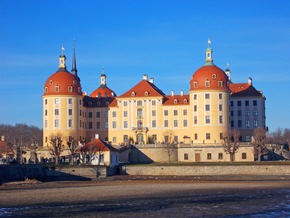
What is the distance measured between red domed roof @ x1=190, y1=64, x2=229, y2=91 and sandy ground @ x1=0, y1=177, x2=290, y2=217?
34076mm

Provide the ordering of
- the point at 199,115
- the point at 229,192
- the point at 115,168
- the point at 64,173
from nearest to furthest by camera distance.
Result: the point at 229,192
the point at 64,173
the point at 115,168
the point at 199,115

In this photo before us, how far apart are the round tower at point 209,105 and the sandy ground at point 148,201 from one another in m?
31.7

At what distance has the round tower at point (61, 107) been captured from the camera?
87.9m

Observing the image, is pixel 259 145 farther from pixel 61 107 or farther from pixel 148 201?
pixel 148 201

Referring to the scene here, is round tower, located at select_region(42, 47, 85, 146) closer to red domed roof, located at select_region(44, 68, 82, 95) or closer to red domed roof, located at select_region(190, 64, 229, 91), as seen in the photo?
red domed roof, located at select_region(44, 68, 82, 95)

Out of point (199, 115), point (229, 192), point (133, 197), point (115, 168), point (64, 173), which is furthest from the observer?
point (199, 115)

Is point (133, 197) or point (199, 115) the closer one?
point (133, 197)

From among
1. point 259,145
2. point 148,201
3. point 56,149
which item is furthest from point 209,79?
point 148,201

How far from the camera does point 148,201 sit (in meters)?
38.4

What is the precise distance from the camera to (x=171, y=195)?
42438mm

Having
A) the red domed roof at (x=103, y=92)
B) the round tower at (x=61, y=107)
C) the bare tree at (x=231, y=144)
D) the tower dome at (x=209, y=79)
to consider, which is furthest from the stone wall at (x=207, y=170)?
the red domed roof at (x=103, y=92)

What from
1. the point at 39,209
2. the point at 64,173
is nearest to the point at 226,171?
the point at 64,173

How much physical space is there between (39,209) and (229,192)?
15.4m

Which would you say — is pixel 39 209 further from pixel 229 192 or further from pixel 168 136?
pixel 168 136
